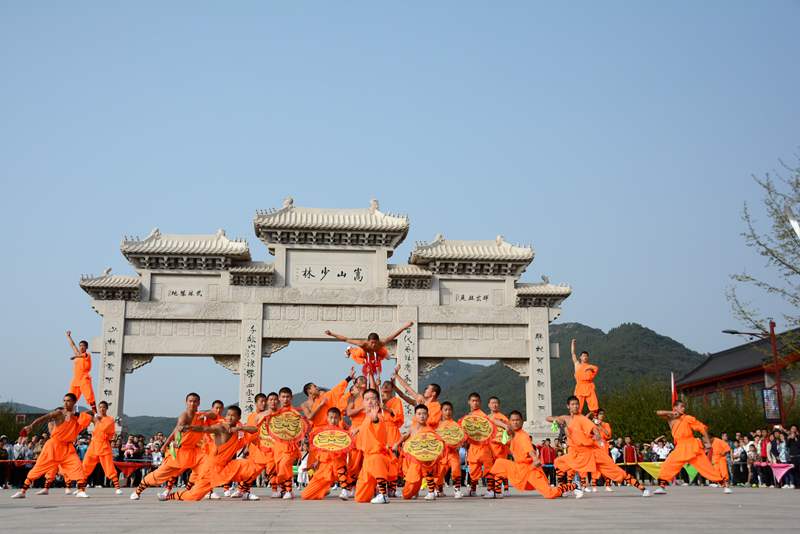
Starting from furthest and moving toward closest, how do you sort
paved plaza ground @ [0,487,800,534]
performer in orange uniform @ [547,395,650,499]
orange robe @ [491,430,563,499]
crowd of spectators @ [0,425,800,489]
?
crowd of spectators @ [0,425,800,489]
performer in orange uniform @ [547,395,650,499]
orange robe @ [491,430,563,499]
paved plaza ground @ [0,487,800,534]

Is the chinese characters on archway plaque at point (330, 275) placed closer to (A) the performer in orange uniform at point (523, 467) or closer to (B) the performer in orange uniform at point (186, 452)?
(B) the performer in orange uniform at point (186, 452)

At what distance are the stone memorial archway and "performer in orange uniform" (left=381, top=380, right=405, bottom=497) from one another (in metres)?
14.0

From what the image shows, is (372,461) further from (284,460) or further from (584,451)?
(584,451)

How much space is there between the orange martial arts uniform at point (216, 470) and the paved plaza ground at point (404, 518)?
2.62 feet

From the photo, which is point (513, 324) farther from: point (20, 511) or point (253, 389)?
point (20, 511)

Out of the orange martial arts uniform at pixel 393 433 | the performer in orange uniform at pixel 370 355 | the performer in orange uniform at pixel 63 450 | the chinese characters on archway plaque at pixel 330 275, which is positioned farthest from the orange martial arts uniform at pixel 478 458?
the chinese characters on archway plaque at pixel 330 275

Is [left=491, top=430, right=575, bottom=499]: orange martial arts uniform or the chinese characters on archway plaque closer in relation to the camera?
[left=491, top=430, right=575, bottom=499]: orange martial arts uniform

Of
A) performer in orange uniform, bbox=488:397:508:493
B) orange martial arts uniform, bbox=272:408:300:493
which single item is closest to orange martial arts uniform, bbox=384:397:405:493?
performer in orange uniform, bbox=488:397:508:493

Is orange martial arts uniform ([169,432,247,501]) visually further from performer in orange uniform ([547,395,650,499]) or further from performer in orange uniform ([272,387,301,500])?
performer in orange uniform ([547,395,650,499])

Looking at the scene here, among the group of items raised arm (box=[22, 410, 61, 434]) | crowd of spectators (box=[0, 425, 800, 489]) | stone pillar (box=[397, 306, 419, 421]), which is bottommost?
crowd of spectators (box=[0, 425, 800, 489])

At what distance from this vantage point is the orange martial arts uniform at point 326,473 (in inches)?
387

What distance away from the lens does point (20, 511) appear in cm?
804

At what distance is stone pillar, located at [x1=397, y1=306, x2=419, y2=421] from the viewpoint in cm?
2525

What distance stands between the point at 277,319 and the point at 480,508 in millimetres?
17896
